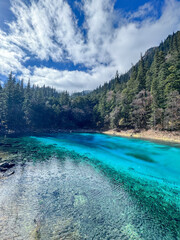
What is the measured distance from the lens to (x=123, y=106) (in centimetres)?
4022

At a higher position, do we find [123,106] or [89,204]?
[123,106]

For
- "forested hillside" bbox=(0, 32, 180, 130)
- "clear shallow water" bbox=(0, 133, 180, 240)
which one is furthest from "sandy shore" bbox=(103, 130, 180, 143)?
"clear shallow water" bbox=(0, 133, 180, 240)

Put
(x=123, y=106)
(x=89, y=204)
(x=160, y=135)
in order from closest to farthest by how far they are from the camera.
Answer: (x=89, y=204) → (x=160, y=135) → (x=123, y=106)

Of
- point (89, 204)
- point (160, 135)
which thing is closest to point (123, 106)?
point (160, 135)

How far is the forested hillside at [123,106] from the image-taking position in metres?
28.2

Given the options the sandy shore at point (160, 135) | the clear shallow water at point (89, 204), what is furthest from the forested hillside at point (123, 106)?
the clear shallow water at point (89, 204)

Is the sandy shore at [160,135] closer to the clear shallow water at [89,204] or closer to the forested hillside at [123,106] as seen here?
the forested hillside at [123,106]

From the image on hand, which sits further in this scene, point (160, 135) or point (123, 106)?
point (123, 106)

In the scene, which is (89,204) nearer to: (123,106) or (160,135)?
(160,135)

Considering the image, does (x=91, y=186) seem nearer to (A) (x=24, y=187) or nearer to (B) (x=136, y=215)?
(B) (x=136, y=215)

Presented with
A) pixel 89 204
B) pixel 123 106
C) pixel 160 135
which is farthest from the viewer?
pixel 123 106

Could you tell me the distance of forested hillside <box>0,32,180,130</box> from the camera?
2817cm

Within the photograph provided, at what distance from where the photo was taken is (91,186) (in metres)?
7.95

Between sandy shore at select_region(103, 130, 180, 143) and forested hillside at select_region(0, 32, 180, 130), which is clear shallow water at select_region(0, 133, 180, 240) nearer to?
sandy shore at select_region(103, 130, 180, 143)
